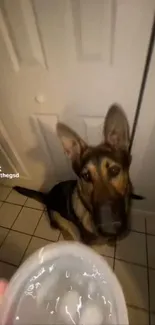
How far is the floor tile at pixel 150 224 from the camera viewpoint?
1.47 m

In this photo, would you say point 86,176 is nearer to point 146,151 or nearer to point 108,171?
point 108,171

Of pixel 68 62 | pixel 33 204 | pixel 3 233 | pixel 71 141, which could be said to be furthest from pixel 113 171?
pixel 3 233

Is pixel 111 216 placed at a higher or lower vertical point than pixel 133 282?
higher

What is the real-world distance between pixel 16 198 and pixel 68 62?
46.4 inches

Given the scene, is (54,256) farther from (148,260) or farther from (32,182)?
(32,182)

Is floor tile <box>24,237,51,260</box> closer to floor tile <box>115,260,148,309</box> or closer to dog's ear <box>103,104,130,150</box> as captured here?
floor tile <box>115,260,148,309</box>

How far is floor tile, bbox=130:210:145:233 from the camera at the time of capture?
4.87ft

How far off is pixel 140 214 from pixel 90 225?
0.48 m

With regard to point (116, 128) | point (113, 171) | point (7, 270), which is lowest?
point (7, 270)

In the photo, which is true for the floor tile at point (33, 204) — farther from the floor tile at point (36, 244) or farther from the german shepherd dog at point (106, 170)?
the german shepherd dog at point (106, 170)

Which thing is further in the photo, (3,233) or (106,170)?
(3,233)

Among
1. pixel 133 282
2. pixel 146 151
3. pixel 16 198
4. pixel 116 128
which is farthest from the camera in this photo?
pixel 16 198

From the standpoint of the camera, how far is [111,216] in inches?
37.4

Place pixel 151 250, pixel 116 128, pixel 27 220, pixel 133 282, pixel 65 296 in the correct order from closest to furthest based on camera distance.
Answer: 1. pixel 65 296
2. pixel 116 128
3. pixel 133 282
4. pixel 151 250
5. pixel 27 220
